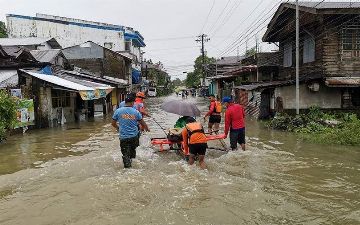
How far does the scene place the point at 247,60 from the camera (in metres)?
32.5

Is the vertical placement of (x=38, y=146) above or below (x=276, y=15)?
below

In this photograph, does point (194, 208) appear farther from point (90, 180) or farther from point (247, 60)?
point (247, 60)

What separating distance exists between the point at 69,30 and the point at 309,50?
1247 inches

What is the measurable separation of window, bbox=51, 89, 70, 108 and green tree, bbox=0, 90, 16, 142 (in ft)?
22.1

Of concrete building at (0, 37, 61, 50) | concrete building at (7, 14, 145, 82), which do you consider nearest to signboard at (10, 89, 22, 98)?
concrete building at (0, 37, 61, 50)

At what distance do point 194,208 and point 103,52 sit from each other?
30350 millimetres

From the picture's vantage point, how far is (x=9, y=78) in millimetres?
18188

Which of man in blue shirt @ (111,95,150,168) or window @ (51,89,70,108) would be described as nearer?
man in blue shirt @ (111,95,150,168)

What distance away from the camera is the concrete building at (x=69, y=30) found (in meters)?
42.3

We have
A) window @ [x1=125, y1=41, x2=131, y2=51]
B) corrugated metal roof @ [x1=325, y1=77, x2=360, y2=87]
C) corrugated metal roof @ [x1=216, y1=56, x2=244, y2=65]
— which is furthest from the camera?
corrugated metal roof @ [x1=216, y1=56, x2=244, y2=65]

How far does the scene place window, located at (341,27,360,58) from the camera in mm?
18672

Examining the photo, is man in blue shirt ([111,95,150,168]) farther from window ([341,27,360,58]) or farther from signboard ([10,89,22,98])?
window ([341,27,360,58])

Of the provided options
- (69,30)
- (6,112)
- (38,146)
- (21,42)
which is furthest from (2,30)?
(38,146)

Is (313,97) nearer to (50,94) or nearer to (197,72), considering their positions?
(50,94)
